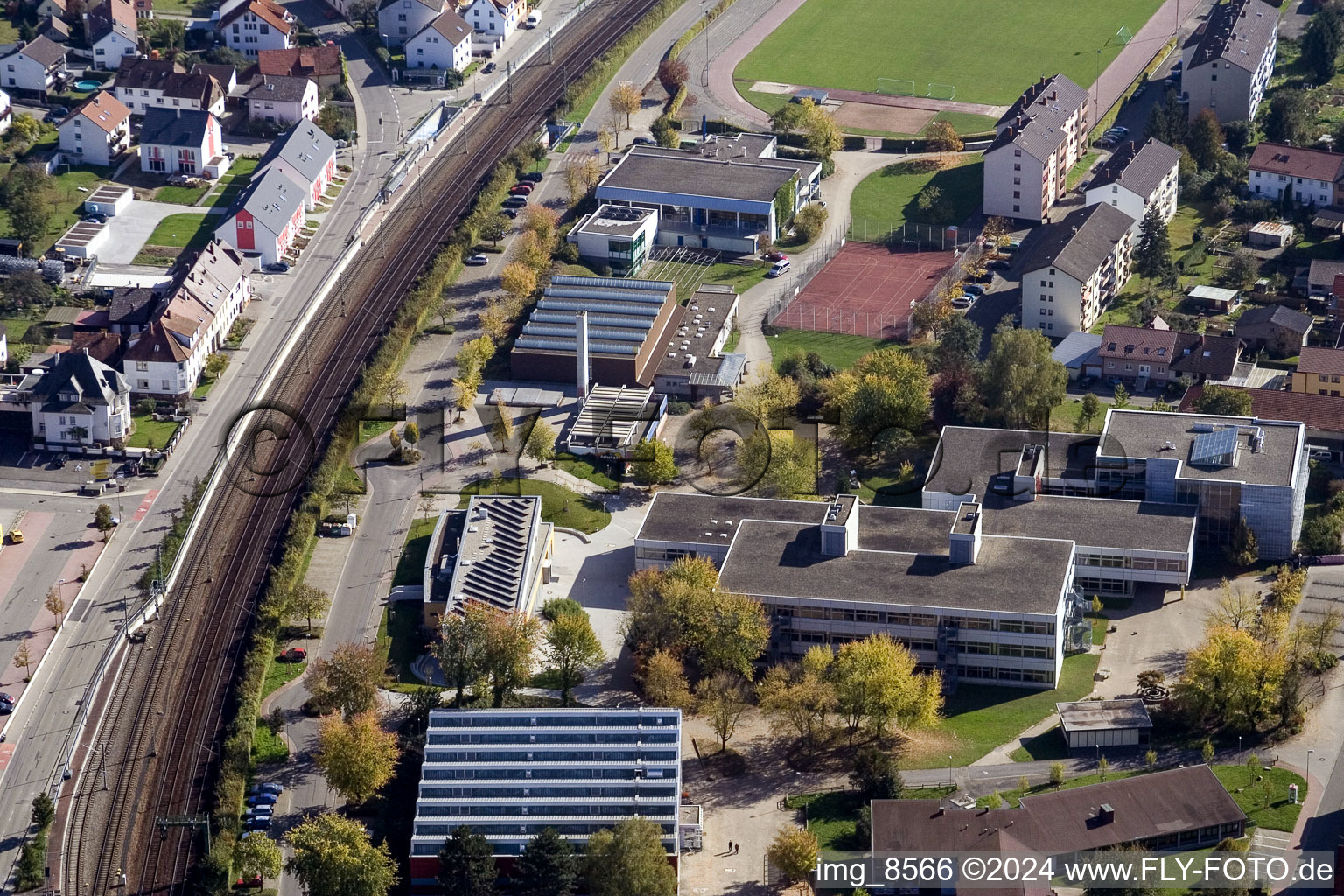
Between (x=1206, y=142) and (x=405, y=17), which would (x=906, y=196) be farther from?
(x=405, y=17)

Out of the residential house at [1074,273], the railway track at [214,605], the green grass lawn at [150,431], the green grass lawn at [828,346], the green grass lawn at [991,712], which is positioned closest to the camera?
the railway track at [214,605]

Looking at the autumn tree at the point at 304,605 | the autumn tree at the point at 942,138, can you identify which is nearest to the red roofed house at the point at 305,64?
the autumn tree at the point at 942,138

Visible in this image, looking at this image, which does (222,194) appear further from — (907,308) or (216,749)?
(216,749)

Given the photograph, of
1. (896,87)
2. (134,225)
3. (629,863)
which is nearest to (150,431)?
(134,225)

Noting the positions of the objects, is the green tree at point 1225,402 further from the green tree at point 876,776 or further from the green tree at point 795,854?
the green tree at point 795,854

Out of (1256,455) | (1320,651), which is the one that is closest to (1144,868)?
(1320,651)

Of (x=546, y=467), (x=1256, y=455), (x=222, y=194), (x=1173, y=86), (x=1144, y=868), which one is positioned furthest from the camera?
(x=1173, y=86)
